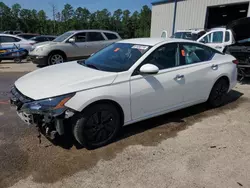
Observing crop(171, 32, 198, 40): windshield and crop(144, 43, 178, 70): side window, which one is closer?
crop(144, 43, 178, 70): side window

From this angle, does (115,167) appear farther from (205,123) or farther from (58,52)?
(58,52)

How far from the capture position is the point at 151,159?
120 inches

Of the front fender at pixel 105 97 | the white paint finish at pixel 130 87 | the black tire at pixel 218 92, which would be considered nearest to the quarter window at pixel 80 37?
the white paint finish at pixel 130 87

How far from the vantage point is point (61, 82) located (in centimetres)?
310

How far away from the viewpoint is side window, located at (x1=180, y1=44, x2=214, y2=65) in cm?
411

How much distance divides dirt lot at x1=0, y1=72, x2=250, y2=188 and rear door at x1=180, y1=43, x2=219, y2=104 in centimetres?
53

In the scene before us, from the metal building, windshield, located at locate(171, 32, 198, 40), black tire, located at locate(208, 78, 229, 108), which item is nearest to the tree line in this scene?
the metal building

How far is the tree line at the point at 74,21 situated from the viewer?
50.4 meters

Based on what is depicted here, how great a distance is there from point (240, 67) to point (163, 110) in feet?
13.0

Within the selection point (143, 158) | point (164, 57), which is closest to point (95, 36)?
point (164, 57)

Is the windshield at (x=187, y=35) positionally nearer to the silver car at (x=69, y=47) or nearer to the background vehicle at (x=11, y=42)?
the silver car at (x=69, y=47)

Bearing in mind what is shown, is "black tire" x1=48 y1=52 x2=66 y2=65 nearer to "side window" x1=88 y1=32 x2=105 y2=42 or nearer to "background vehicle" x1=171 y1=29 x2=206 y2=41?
"side window" x1=88 y1=32 x2=105 y2=42

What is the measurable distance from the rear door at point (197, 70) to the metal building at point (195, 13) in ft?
45.6

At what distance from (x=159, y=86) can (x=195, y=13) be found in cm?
1818
